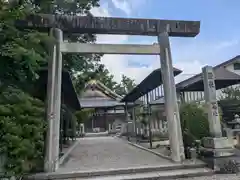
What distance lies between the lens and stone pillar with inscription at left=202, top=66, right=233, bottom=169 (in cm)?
634

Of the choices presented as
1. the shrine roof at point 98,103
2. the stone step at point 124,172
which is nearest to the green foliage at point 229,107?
the stone step at point 124,172

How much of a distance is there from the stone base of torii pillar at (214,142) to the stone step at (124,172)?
0.37 metres

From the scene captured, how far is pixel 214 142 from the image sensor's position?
6.44 m

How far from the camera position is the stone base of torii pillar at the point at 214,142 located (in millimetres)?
6203

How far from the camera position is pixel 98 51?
6.99m

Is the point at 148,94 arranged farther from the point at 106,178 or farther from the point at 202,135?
the point at 106,178

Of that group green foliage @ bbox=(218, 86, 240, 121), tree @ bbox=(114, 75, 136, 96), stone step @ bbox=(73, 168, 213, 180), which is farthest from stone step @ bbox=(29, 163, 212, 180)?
tree @ bbox=(114, 75, 136, 96)

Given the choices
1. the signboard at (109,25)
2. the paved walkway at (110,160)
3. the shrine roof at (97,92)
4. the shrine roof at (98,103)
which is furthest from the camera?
the shrine roof at (97,92)

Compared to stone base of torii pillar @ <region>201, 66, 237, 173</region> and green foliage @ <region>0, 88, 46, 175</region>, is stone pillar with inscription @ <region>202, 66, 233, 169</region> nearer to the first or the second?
stone base of torii pillar @ <region>201, 66, 237, 173</region>

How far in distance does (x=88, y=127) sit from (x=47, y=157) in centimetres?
2240

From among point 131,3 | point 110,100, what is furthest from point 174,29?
point 110,100

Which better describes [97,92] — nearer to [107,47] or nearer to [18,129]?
[107,47]

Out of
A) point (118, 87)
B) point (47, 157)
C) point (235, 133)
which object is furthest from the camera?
point (118, 87)

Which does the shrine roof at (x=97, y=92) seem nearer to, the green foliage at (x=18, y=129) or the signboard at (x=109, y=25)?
the signboard at (x=109, y=25)
